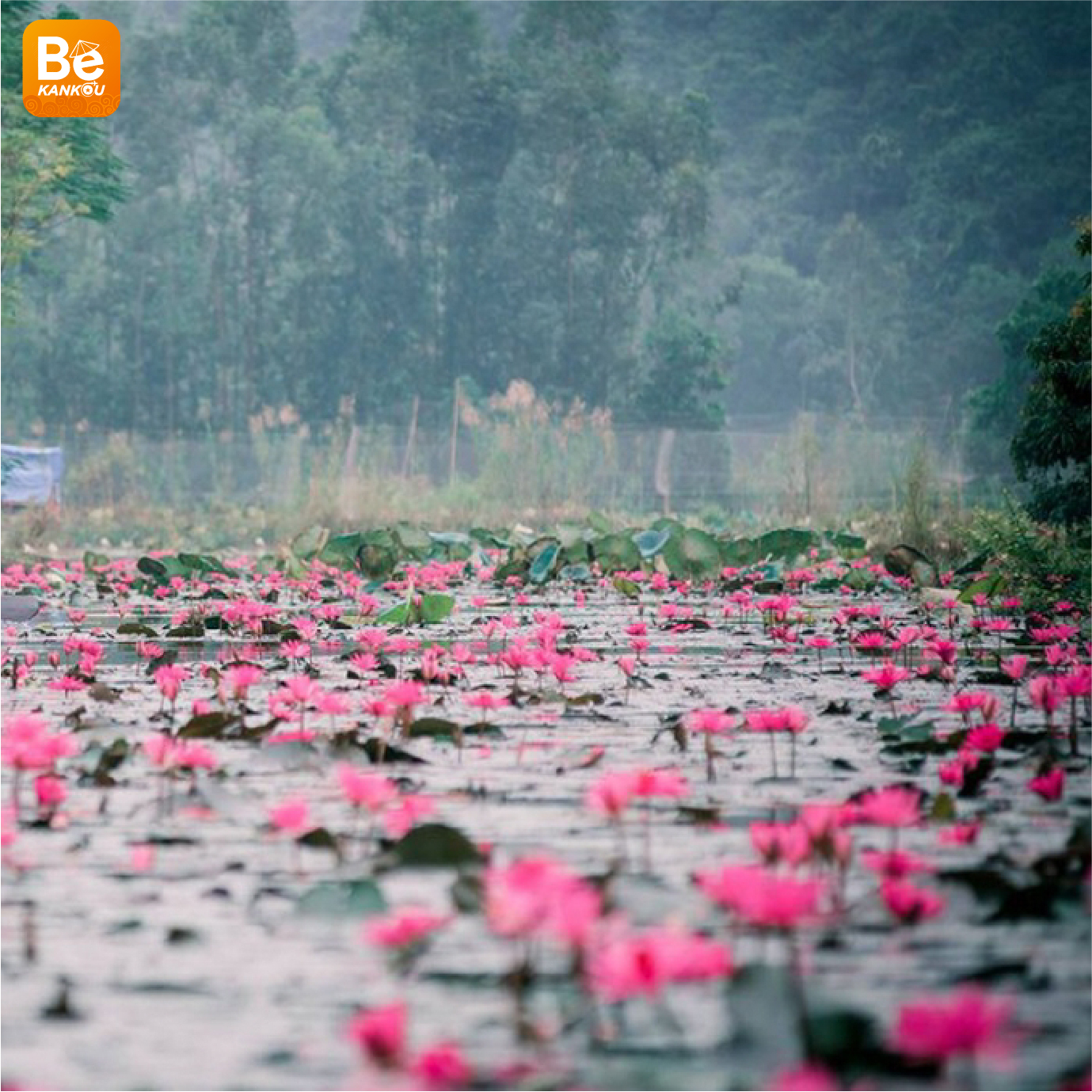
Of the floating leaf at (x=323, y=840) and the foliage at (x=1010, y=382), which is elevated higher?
the foliage at (x=1010, y=382)

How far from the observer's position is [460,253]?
40062 millimetres

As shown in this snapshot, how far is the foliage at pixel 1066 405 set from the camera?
8125mm

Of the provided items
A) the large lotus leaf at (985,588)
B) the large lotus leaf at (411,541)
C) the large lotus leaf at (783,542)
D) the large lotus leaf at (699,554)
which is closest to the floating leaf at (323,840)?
the large lotus leaf at (985,588)

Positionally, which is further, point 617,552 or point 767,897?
point 617,552

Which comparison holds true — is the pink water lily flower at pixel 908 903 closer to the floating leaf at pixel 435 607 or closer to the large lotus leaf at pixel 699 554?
the floating leaf at pixel 435 607

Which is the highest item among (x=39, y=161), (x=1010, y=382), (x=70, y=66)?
(x=39, y=161)

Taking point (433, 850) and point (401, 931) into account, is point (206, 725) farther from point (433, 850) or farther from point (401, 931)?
point (401, 931)

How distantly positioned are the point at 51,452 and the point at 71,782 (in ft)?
90.5

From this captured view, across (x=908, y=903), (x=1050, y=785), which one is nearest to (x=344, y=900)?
(x=908, y=903)

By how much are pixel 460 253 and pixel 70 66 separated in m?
33.6

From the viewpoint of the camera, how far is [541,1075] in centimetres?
147

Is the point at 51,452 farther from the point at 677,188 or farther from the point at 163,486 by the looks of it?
the point at 677,188

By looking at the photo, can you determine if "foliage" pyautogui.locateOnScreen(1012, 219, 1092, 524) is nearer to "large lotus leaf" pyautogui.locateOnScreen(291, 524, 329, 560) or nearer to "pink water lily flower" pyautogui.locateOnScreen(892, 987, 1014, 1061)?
"large lotus leaf" pyautogui.locateOnScreen(291, 524, 329, 560)

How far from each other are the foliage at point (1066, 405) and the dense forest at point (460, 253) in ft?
78.2
